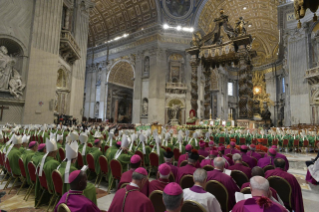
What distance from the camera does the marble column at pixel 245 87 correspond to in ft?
54.1

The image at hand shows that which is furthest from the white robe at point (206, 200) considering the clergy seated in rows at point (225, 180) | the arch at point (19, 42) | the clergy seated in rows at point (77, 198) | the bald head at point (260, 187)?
the arch at point (19, 42)

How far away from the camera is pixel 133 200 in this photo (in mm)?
1873

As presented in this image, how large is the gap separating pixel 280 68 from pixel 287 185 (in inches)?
1309

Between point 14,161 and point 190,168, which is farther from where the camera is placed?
point 14,161

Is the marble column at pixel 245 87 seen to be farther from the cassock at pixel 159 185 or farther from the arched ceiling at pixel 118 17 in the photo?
the cassock at pixel 159 185

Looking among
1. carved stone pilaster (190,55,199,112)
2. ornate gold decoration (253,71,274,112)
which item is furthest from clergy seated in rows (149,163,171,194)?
ornate gold decoration (253,71,274,112)

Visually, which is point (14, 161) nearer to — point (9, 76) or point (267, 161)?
point (267, 161)

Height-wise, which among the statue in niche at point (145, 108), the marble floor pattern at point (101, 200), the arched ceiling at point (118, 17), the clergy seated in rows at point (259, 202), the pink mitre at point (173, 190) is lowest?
the marble floor pattern at point (101, 200)

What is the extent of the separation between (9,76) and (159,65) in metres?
16.2

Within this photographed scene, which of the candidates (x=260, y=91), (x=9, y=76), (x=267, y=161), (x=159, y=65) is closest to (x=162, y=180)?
(x=267, y=161)

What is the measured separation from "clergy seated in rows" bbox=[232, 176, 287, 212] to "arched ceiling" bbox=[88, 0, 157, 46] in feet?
83.6

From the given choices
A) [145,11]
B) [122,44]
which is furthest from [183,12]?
[122,44]

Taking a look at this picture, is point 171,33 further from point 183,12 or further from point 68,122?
point 68,122

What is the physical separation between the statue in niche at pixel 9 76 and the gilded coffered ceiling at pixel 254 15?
20780 mm
